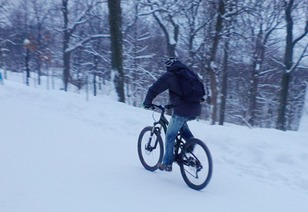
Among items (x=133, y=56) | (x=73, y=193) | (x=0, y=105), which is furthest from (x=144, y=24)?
(x=73, y=193)

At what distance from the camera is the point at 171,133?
5359 mm

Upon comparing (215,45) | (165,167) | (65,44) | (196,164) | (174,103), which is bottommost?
(165,167)

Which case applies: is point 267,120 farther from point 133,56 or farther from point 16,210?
point 16,210

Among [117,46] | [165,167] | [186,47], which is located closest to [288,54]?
[186,47]

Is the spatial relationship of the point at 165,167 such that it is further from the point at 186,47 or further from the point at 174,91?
the point at 186,47

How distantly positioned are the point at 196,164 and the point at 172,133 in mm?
570

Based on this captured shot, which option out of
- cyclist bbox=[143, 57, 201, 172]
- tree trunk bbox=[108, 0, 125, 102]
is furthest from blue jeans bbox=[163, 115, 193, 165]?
tree trunk bbox=[108, 0, 125, 102]

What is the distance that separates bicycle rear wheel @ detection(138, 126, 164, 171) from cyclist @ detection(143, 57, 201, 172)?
416 mm

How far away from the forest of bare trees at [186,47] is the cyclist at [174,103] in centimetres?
851

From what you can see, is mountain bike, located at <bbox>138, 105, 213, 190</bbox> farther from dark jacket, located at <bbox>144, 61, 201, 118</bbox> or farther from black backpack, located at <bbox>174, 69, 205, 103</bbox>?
black backpack, located at <bbox>174, 69, 205, 103</bbox>

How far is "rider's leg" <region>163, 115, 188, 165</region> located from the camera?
530 cm

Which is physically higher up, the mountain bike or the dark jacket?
the dark jacket

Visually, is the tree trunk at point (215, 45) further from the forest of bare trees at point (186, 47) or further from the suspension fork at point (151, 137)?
the suspension fork at point (151, 137)

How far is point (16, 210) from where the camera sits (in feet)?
13.9
